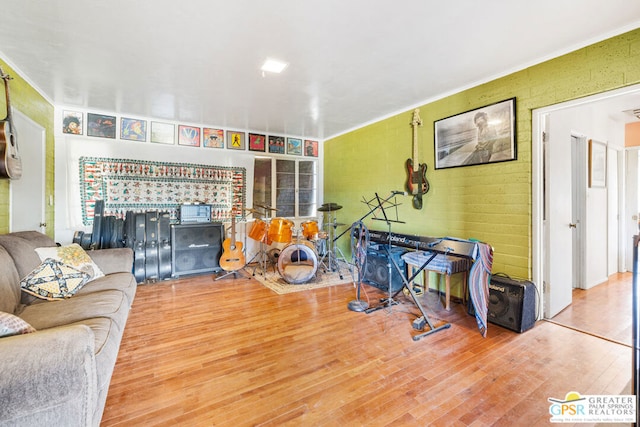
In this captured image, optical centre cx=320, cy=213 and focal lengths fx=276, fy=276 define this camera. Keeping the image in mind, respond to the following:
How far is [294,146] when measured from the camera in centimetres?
572

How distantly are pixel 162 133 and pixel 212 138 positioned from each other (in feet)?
2.54

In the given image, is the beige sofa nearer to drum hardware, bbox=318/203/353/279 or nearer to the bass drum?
the bass drum

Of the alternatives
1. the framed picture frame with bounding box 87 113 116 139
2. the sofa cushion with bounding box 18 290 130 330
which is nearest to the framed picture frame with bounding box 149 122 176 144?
the framed picture frame with bounding box 87 113 116 139

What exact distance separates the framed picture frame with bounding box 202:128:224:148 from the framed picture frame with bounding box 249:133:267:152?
53cm

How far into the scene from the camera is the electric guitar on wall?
3707mm

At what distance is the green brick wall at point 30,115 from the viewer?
2557 mm

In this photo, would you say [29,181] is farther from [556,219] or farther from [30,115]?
[556,219]

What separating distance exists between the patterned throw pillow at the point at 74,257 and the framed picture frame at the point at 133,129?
2397 millimetres

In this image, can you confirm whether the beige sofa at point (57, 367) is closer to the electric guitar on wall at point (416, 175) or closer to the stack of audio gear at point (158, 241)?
the stack of audio gear at point (158, 241)

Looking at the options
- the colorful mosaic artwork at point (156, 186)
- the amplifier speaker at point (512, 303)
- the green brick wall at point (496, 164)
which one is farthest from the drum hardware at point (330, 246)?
the amplifier speaker at point (512, 303)

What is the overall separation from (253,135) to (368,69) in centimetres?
302

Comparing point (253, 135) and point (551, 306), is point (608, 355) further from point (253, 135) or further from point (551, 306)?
point (253, 135)

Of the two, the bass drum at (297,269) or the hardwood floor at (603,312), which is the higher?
the bass drum at (297,269)

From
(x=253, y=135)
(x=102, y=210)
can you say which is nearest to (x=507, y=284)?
(x=253, y=135)
